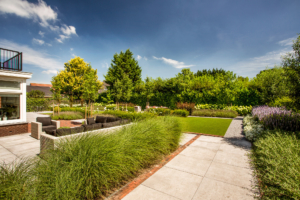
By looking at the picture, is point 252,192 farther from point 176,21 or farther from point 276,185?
point 176,21

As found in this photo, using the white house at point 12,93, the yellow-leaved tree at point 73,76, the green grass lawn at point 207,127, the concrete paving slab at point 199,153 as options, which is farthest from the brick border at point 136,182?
the yellow-leaved tree at point 73,76

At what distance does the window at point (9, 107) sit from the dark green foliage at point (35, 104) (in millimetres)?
15883

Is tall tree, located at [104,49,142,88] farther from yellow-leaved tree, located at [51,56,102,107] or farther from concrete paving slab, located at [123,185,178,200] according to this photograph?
concrete paving slab, located at [123,185,178,200]

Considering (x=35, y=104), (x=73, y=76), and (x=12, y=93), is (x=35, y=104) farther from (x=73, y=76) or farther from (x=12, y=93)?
(x=12, y=93)

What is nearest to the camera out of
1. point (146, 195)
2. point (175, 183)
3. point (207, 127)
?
point (146, 195)

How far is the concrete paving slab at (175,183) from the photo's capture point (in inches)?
114

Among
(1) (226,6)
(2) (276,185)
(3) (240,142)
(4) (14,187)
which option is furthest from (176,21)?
(4) (14,187)

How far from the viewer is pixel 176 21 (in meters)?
11.4

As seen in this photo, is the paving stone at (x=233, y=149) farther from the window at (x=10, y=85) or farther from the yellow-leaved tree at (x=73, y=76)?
the yellow-leaved tree at (x=73, y=76)

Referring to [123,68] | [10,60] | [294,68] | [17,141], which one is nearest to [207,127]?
[294,68]

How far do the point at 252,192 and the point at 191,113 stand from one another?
581 inches

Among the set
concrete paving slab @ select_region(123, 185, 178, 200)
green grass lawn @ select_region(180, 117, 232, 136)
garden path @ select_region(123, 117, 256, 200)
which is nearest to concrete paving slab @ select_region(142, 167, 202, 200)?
garden path @ select_region(123, 117, 256, 200)

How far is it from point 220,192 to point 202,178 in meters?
0.57

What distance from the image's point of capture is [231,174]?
3.66 m
